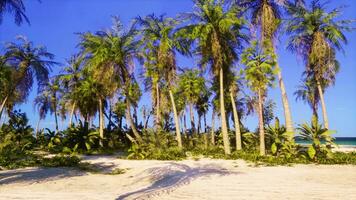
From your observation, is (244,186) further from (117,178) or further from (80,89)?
(80,89)

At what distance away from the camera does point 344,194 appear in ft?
28.5

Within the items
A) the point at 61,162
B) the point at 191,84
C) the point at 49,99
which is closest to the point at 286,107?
the point at 191,84

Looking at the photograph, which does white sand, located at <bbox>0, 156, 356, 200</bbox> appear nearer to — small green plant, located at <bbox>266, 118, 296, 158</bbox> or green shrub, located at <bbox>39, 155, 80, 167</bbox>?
green shrub, located at <bbox>39, 155, 80, 167</bbox>

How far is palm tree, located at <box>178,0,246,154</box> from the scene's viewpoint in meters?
23.1

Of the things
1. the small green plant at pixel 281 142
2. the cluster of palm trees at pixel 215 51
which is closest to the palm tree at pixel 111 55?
the cluster of palm trees at pixel 215 51

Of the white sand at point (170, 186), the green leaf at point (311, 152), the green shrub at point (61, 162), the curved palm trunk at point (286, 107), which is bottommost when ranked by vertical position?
the white sand at point (170, 186)

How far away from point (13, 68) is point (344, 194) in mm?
22215

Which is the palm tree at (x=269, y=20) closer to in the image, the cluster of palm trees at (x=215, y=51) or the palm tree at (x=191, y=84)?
the cluster of palm trees at (x=215, y=51)

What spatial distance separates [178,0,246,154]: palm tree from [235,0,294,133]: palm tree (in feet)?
3.12

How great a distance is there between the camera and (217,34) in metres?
23.8

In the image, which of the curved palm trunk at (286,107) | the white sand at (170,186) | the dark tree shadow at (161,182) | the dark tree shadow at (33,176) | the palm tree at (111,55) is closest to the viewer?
the white sand at (170,186)

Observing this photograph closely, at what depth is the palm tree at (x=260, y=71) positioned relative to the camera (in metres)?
21.2

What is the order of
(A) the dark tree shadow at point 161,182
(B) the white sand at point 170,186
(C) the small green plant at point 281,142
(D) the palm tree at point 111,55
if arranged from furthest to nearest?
(D) the palm tree at point 111,55, (C) the small green plant at point 281,142, (A) the dark tree shadow at point 161,182, (B) the white sand at point 170,186

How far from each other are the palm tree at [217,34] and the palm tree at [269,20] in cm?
95
